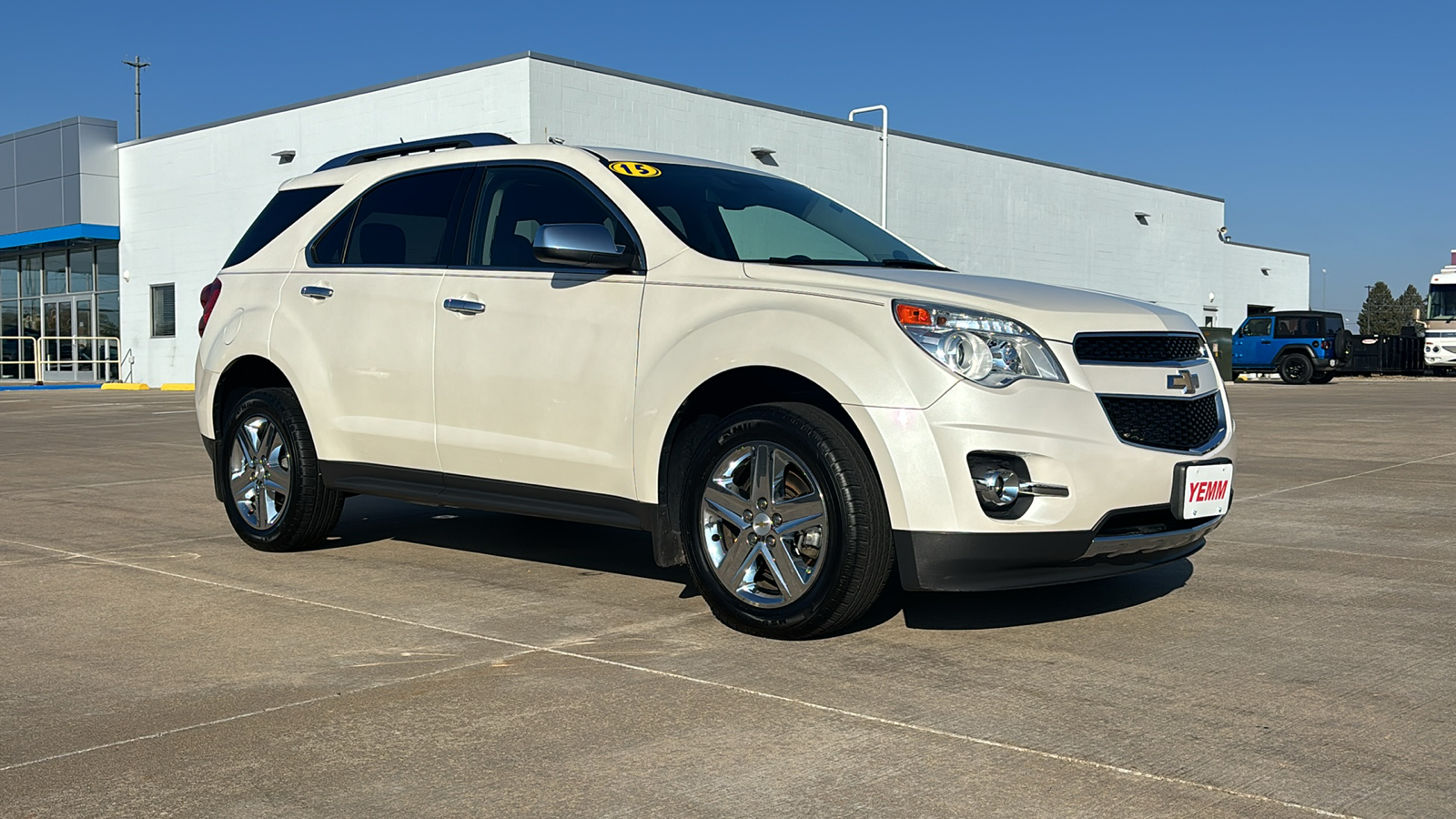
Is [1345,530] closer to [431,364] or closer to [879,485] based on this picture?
[879,485]

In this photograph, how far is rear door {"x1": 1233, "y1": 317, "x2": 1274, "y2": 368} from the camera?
3541cm

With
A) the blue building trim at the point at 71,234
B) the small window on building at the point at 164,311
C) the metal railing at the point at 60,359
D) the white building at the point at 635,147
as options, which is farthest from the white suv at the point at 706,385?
the metal railing at the point at 60,359

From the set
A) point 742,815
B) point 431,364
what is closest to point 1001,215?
point 431,364

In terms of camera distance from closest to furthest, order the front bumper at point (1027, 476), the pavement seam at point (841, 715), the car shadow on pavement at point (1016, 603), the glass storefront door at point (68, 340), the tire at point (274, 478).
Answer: the pavement seam at point (841, 715)
the front bumper at point (1027, 476)
the car shadow on pavement at point (1016, 603)
the tire at point (274, 478)
the glass storefront door at point (68, 340)

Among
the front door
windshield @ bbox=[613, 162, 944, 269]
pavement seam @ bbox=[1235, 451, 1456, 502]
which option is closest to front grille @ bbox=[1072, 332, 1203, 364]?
windshield @ bbox=[613, 162, 944, 269]

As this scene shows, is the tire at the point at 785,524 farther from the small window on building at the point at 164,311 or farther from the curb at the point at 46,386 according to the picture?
the curb at the point at 46,386

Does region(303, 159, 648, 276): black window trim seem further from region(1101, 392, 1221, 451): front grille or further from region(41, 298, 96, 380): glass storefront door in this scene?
region(41, 298, 96, 380): glass storefront door

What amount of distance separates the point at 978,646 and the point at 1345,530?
3806 mm

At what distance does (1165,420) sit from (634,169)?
2399 mm

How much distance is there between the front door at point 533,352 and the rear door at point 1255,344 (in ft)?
108

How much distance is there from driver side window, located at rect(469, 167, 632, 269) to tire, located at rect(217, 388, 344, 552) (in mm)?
1402

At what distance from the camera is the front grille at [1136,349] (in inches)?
183

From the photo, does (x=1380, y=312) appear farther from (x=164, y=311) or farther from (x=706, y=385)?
(x=706, y=385)

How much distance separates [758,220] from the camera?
5758 mm
